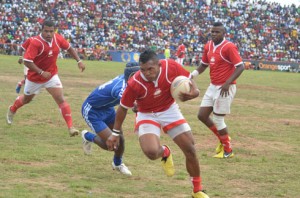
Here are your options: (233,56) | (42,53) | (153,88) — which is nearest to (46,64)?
(42,53)

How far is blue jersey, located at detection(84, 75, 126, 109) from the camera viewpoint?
26.8ft

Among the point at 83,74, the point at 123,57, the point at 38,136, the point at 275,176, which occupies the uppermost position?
the point at 275,176

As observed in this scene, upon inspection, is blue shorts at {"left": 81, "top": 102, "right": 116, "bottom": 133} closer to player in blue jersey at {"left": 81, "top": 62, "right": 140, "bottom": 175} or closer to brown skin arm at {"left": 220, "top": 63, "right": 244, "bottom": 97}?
player in blue jersey at {"left": 81, "top": 62, "right": 140, "bottom": 175}

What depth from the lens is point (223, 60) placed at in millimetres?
10539

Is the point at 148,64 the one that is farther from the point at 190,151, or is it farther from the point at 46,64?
the point at 46,64

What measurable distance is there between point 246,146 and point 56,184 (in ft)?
16.9

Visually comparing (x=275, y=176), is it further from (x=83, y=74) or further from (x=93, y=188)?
(x=83, y=74)

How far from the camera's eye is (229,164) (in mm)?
9914

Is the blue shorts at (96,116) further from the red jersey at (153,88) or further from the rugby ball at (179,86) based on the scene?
the rugby ball at (179,86)

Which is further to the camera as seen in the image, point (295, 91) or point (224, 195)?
point (295, 91)

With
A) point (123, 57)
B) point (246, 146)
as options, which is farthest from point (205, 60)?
point (123, 57)

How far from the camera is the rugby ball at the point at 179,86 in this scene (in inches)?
276

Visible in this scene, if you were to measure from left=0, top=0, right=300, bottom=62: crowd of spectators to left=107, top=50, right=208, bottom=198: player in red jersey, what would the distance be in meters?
40.3

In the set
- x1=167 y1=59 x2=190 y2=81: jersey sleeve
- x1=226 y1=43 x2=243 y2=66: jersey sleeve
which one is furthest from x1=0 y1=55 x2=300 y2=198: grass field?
x1=226 y1=43 x2=243 y2=66: jersey sleeve
